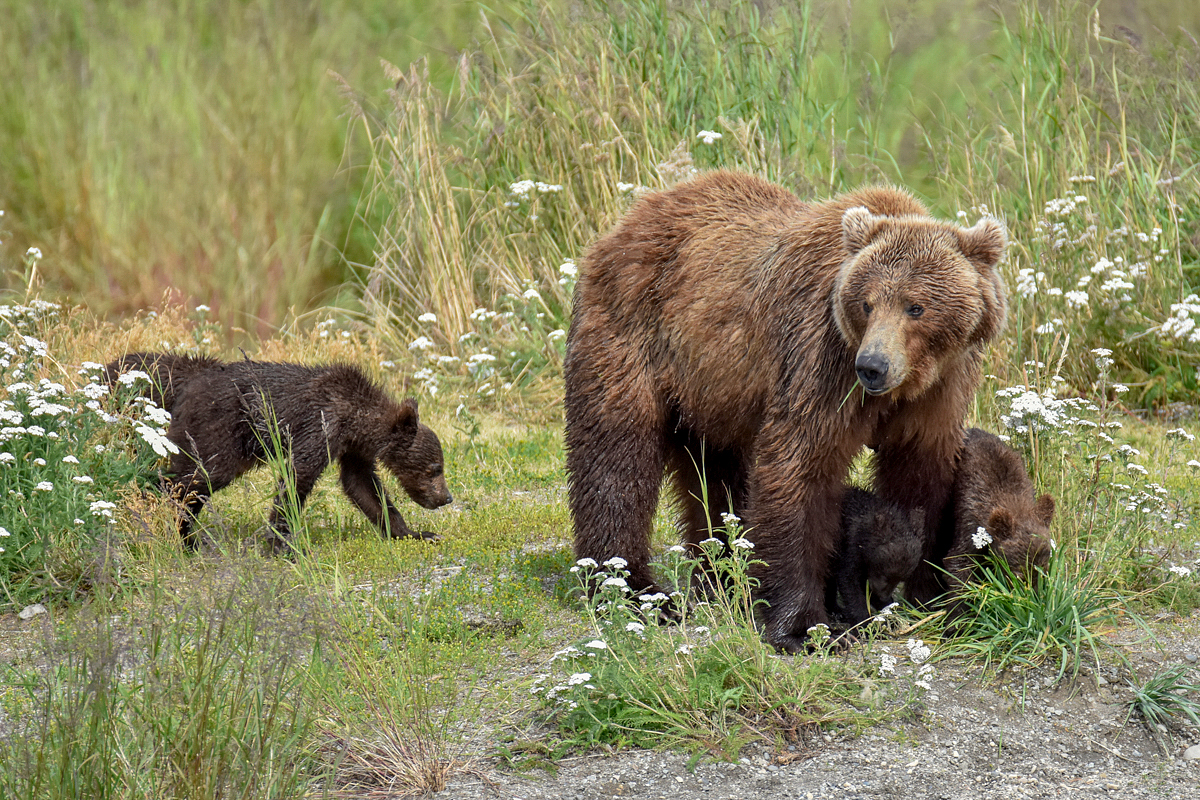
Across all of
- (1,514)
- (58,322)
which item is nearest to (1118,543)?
(1,514)

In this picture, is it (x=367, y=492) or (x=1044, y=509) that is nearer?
(x=1044, y=509)

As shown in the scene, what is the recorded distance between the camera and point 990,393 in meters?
7.52

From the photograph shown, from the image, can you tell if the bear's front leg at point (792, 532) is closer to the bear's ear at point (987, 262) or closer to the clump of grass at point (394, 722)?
the bear's ear at point (987, 262)

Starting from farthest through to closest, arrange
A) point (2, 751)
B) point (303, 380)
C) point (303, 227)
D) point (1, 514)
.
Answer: point (303, 227) → point (303, 380) → point (1, 514) → point (2, 751)

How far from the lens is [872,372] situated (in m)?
4.30

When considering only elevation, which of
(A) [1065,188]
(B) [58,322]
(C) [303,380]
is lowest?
(B) [58,322]

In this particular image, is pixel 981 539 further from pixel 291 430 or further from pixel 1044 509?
pixel 291 430

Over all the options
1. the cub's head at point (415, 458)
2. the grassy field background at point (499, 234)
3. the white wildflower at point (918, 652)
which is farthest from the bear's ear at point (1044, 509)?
the cub's head at point (415, 458)

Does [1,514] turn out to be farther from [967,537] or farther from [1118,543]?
[1118,543]

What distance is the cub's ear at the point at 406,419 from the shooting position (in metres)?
6.50

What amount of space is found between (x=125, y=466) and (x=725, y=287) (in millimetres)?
2864

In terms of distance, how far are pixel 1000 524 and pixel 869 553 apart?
545 mm

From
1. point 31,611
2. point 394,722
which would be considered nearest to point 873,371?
point 394,722

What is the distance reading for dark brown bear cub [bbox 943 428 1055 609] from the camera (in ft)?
15.6
